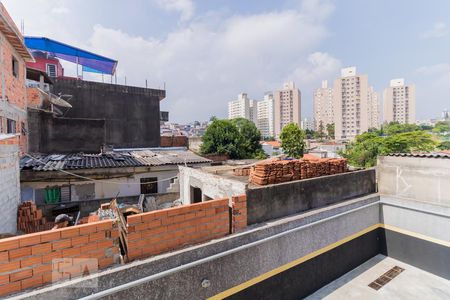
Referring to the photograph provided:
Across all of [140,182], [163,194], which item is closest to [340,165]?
[163,194]

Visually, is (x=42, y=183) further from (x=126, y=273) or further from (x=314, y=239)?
(x=314, y=239)

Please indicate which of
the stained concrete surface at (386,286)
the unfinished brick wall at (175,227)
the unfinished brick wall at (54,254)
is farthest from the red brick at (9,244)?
the stained concrete surface at (386,286)

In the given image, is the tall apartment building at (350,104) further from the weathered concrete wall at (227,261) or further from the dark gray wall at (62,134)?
the weathered concrete wall at (227,261)

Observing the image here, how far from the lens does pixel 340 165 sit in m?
7.67

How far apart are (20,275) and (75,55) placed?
22422mm

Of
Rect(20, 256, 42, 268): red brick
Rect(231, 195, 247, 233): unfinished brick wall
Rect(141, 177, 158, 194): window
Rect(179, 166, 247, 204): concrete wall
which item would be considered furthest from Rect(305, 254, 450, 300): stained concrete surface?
Answer: Rect(141, 177, 158, 194): window

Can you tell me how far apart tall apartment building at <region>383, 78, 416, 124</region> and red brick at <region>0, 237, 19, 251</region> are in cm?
12044

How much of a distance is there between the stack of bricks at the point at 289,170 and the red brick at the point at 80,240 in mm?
3792

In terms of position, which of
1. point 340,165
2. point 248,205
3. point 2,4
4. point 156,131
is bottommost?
point 248,205

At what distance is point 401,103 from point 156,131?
375 ft

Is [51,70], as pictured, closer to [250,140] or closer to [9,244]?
[250,140]

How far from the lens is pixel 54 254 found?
9.89 ft

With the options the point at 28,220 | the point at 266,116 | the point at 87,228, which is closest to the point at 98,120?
the point at 28,220

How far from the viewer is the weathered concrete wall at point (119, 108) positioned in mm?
17625
